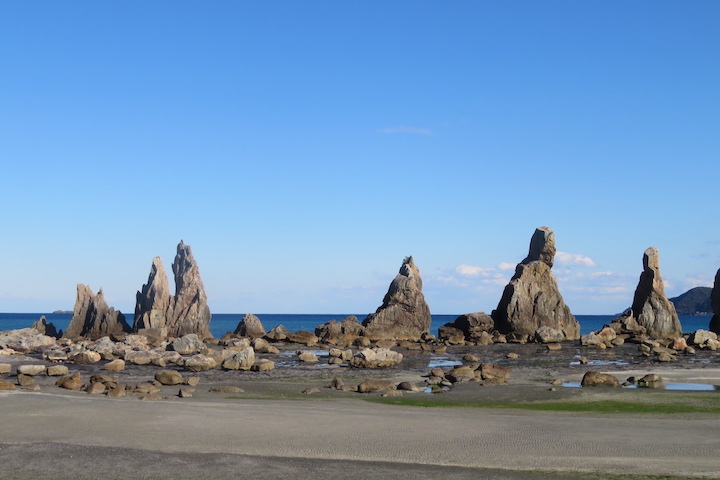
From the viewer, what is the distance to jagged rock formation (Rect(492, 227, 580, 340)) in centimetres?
8538

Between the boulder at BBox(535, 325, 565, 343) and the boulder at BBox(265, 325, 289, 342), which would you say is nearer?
the boulder at BBox(535, 325, 565, 343)

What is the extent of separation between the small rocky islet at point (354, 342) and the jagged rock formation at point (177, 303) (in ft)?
0.57

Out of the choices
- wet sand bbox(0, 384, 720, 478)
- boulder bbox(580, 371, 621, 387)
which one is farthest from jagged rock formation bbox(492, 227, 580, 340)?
wet sand bbox(0, 384, 720, 478)

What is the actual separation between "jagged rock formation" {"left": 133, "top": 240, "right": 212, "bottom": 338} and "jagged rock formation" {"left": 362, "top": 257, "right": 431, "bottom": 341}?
2547 cm

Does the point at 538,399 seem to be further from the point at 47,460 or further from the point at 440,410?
the point at 47,460

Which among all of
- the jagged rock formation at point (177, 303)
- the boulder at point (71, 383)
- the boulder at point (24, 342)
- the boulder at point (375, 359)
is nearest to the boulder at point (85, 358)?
the boulder at point (24, 342)

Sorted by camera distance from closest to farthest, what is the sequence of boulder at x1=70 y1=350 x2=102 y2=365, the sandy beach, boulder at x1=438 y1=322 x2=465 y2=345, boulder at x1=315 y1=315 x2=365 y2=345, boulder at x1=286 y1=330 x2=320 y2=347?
the sandy beach < boulder at x1=70 y1=350 x2=102 y2=365 < boulder at x1=286 y1=330 x2=320 y2=347 < boulder at x1=438 y1=322 x2=465 y2=345 < boulder at x1=315 y1=315 x2=365 y2=345

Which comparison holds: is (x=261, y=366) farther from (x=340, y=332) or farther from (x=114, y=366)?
(x=340, y=332)

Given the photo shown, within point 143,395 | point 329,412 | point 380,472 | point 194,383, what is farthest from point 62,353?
point 380,472

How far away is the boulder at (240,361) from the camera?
152 ft

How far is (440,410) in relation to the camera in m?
28.0

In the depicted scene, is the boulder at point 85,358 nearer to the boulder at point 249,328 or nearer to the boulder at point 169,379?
the boulder at point 169,379

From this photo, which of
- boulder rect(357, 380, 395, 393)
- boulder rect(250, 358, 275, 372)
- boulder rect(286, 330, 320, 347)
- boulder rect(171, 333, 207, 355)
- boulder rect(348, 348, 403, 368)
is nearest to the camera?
boulder rect(357, 380, 395, 393)

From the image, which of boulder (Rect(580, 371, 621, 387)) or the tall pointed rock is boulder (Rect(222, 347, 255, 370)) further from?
the tall pointed rock
